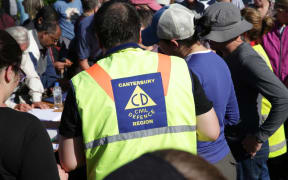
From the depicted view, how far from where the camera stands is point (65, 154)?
1.67m

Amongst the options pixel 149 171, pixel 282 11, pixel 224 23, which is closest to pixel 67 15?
pixel 282 11

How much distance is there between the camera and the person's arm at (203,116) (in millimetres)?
1703

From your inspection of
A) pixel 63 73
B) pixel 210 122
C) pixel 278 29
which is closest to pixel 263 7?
pixel 278 29

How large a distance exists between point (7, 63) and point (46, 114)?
5.69ft

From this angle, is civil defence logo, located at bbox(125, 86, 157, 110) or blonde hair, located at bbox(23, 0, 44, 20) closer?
civil defence logo, located at bbox(125, 86, 157, 110)

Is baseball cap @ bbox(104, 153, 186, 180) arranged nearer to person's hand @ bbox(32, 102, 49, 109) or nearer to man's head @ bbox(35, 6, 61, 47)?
person's hand @ bbox(32, 102, 49, 109)

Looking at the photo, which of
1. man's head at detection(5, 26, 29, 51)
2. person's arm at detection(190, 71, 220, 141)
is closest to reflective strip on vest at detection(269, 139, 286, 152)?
person's arm at detection(190, 71, 220, 141)

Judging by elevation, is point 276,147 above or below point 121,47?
below

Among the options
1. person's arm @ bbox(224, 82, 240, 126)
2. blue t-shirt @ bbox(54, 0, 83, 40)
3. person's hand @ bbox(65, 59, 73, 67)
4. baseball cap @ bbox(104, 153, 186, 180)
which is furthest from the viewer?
blue t-shirt @ bbox(54, 0, 83, 40)

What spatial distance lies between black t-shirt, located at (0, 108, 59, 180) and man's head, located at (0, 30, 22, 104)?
15 cm

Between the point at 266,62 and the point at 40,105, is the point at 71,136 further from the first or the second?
the point at 40,105

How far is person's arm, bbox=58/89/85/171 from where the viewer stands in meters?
1.59

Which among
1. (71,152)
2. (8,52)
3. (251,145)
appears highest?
(8,52)

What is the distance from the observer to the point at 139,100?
1.60m
